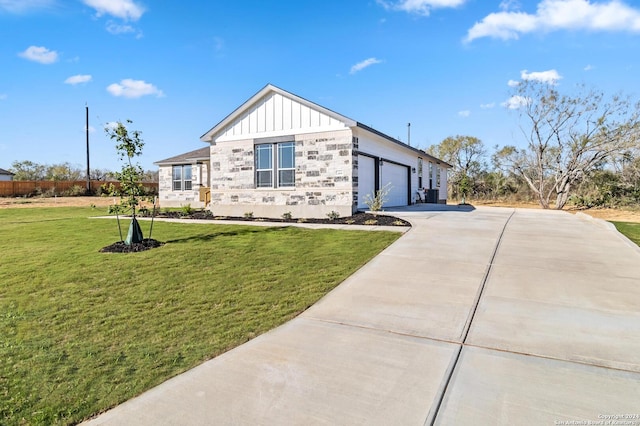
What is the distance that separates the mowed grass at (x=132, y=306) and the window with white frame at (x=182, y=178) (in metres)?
14.3

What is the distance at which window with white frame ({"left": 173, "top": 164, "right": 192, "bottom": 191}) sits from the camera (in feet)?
75.6

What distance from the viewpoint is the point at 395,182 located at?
738 inches

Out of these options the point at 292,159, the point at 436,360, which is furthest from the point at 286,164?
the point at 436,360

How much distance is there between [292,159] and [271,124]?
178 cm

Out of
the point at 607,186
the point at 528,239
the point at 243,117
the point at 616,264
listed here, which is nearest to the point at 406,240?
the point at 528,239

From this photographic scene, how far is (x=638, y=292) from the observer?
4793 millimetres

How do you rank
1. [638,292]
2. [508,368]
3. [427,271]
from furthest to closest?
[427,271], [638,292], [508,368]

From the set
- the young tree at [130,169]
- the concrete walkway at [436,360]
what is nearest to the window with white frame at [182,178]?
the young tree at [130,169]

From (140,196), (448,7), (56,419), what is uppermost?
(448,7)

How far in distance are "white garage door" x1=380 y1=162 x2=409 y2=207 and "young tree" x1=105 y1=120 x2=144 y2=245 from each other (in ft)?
35.3

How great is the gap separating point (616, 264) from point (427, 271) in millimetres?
3421

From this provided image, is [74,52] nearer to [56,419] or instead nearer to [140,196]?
[140,196]

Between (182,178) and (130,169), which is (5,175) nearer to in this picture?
(182,178)

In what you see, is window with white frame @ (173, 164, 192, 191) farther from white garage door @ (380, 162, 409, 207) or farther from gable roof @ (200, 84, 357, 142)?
white garage door @ (380, 162, 409, 207)
